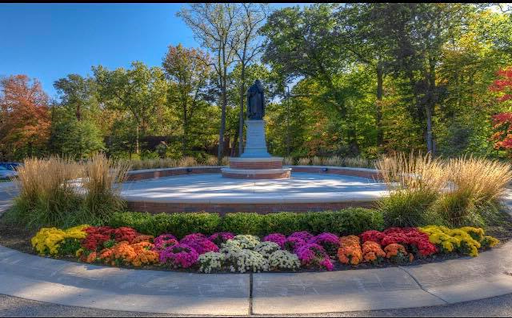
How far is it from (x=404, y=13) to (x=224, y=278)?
58.8ft

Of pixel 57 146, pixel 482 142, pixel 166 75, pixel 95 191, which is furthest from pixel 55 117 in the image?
pixel 482 142

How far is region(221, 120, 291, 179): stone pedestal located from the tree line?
7308mm

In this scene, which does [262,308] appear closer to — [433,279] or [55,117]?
[433,279]

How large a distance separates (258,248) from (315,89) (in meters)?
20.9

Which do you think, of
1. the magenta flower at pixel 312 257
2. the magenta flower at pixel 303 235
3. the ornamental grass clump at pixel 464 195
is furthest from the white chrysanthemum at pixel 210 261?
the ornamental grass clump at pixel 464 195

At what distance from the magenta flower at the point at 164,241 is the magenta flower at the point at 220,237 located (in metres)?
0.51

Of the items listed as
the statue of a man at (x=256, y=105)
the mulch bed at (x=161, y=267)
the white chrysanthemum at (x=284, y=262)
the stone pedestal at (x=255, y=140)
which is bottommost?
the mulch bed at (x=161, y=267)

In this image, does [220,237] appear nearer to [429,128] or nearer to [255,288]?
[255,288]

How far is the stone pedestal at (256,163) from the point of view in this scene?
11.9 metres

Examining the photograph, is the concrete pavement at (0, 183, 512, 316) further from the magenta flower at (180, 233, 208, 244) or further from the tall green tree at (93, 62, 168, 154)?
the tall green tree at (93, 62, 168, 154)

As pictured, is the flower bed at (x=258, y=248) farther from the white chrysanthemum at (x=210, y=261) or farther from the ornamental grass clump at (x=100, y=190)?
the ornamental grass clump at (x=100, y=190)

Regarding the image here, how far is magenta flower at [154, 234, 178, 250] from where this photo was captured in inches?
170

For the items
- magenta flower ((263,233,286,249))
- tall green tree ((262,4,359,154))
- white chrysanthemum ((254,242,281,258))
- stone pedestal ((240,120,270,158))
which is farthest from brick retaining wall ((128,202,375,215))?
tall green tree ((262,4,359,154))

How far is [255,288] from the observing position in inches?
130
